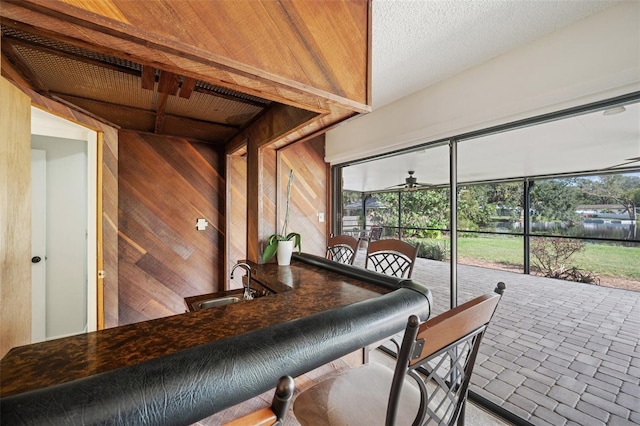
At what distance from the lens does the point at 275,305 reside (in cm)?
116

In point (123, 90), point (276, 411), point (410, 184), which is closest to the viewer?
point (276, 411)

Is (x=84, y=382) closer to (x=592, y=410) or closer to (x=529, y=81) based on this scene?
(x=529, y=81)

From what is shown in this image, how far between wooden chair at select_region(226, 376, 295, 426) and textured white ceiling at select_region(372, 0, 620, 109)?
1.67m

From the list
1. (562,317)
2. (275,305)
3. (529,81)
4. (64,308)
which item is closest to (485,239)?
(562,317)

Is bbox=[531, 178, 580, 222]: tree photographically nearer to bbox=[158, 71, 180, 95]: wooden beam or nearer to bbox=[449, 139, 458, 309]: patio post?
bbox=[449, 139, 458, 309]: patio post

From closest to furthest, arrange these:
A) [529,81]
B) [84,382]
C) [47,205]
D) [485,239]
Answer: [84,382] → [529,81] → [47,205] → [485,239]

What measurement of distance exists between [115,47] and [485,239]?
3.88 m

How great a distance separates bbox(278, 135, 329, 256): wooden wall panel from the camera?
3.24m

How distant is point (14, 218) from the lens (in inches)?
43.1

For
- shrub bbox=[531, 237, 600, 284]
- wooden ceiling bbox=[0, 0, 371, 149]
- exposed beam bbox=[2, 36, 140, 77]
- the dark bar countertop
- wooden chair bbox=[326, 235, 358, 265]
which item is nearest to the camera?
the dark bar countertop

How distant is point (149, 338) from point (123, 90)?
66.4 inches

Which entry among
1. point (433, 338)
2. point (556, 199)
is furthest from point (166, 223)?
point (556, 199)

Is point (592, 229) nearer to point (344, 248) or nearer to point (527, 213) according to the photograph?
point (527, 213)

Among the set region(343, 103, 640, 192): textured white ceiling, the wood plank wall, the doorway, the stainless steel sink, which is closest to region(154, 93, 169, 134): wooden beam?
the wood plank wall
